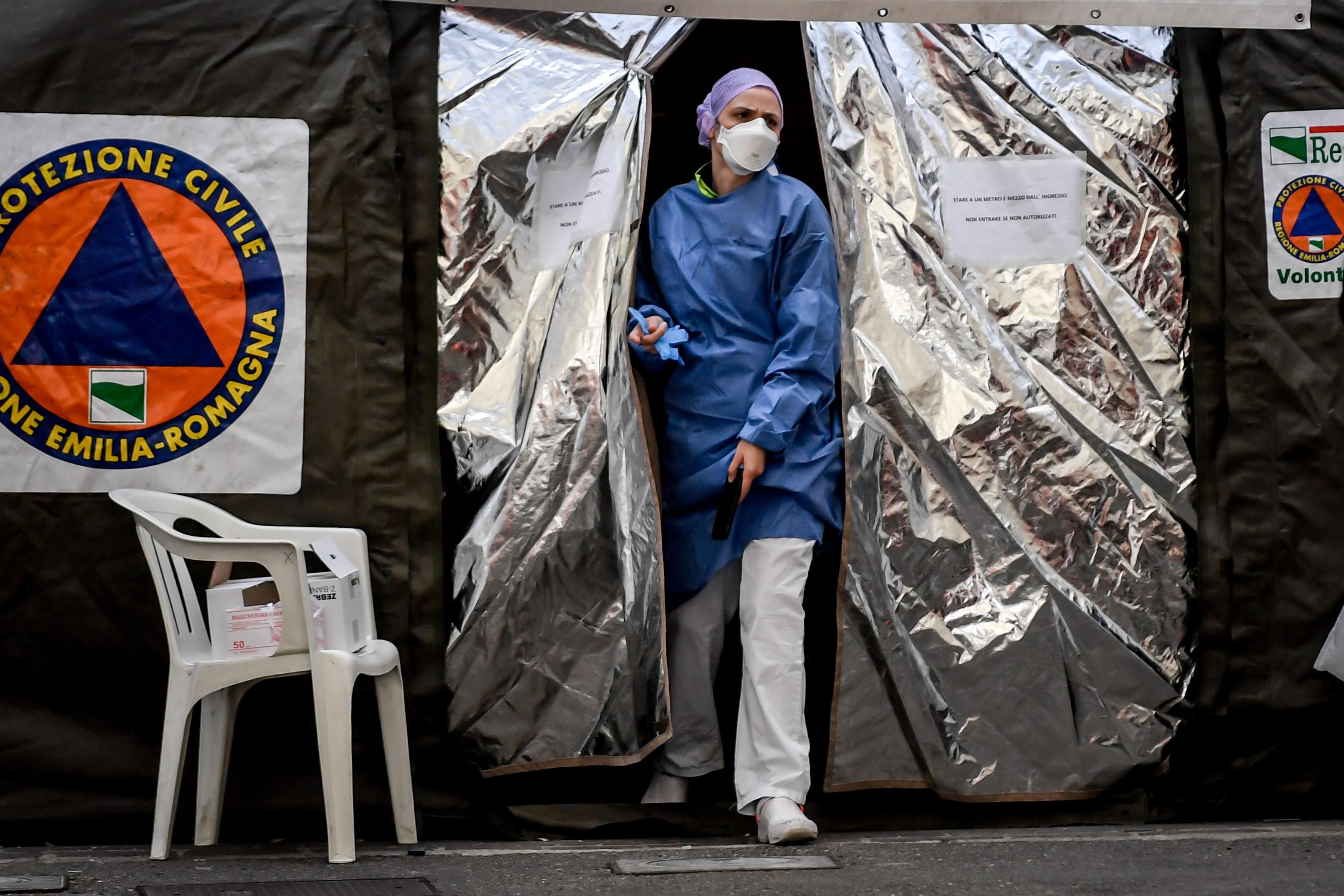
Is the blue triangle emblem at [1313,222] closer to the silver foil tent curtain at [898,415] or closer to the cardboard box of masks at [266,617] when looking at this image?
the silver foil tent curtain at [898,415]

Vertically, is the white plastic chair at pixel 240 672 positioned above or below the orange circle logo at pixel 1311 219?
below

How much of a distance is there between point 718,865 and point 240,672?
974 mm

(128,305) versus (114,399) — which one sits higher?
(128,305)

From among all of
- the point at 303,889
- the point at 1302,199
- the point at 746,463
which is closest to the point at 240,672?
the point at 303,889

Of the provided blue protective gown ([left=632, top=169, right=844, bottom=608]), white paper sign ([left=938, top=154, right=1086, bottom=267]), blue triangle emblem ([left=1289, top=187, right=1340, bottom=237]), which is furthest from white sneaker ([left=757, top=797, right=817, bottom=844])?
blue triangle emblem ([left=1289, top=187, right=1340, bottom=237])

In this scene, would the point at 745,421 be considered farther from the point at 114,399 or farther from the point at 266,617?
the point at 114,399

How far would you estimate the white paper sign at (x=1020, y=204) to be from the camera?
9.70ft

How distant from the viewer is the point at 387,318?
2.80 metres

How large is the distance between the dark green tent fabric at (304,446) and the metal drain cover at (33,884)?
17.0 inches

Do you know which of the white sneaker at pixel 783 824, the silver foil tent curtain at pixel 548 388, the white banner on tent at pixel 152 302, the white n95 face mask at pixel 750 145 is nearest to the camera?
the white sneaker at pixel 783 824

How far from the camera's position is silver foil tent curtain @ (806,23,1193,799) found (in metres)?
2.89

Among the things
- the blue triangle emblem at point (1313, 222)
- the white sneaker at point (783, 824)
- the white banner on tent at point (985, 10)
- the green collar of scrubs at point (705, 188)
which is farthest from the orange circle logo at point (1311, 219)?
the white sneaker at point (783, 824)

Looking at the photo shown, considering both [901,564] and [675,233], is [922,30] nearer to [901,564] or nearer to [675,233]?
[675,233]

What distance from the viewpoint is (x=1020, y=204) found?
2.96 m
